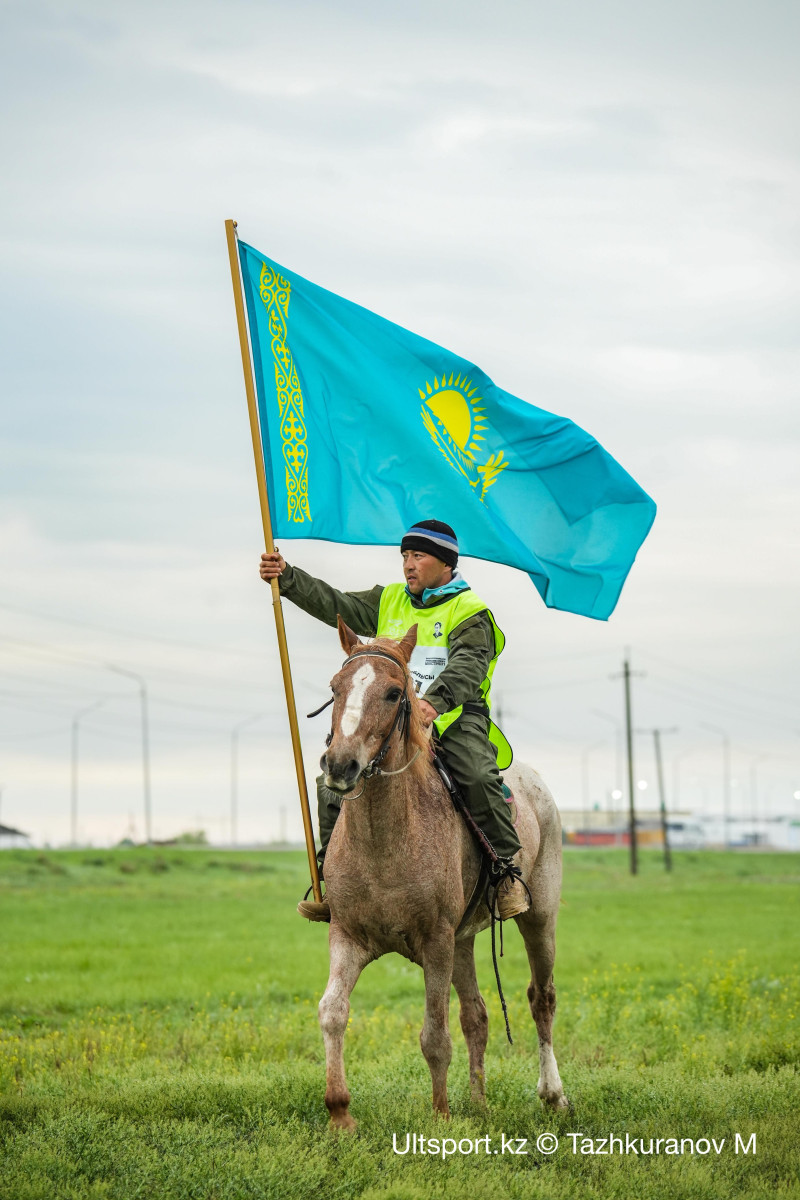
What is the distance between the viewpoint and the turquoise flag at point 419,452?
10422 millimetres

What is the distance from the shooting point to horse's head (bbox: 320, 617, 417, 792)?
22.6 ft

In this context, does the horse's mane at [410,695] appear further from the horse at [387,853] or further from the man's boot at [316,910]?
the man's boot at [316,910]

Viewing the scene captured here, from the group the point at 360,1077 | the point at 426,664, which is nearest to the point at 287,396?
the point at 426,664

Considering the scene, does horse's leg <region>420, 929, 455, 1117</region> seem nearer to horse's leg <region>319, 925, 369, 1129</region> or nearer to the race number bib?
horse's leg <region>319, 925, 369, 1129</region>

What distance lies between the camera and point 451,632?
8.93 meters

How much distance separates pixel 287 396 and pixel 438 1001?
502cm

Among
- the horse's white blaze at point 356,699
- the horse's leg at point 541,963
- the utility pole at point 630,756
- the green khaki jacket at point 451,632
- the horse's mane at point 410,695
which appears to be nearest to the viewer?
the horse's white blaze at point 356,699

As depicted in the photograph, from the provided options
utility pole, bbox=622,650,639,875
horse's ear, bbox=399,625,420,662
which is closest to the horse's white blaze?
horse's ear, bbox=399,625,420,662

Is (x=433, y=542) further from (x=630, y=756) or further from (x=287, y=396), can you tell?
(x=630, y=756)

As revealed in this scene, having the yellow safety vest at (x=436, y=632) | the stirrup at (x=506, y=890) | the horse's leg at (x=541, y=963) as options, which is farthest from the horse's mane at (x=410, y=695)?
the horse's leg at (x=541, y=963)

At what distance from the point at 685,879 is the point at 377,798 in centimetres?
5888

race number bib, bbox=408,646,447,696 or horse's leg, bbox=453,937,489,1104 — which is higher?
race number bib, bbox=408,646,447,696

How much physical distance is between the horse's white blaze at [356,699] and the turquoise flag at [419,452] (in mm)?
2946

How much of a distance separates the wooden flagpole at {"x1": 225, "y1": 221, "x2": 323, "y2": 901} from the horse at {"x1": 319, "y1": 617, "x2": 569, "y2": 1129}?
1.47 ft
